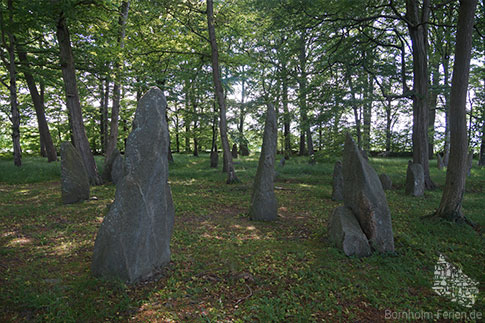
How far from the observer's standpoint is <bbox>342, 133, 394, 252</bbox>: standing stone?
4875 mm

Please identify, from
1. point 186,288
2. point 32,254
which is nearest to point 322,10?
point 186,288

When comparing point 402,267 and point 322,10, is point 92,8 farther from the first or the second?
point 402,267

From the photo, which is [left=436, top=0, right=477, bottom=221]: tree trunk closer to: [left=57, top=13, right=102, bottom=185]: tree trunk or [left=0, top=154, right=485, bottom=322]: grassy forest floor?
[left=0, top=154, right=485, bottom=322]: grassy forest floor

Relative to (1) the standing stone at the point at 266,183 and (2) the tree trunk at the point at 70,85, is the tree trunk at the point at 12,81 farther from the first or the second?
(1) the standing stone at the point at 266,183

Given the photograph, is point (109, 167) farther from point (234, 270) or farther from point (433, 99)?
point (433, 99)

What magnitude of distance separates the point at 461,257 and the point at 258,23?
46.8 ft

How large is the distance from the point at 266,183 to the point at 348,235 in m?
2.71

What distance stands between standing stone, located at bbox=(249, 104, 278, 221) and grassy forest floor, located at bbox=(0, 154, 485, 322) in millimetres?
341

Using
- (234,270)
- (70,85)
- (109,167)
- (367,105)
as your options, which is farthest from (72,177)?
(367,105)

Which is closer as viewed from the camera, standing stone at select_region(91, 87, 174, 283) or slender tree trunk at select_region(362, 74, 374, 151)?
standing stone at select_region(91, 87, 174, 283)

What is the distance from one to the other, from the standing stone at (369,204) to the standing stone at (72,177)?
8.24 meters

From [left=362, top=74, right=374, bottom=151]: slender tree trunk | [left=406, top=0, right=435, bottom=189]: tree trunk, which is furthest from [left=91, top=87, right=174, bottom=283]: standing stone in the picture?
[left=406, top=0, right=435, bottom=189]: tree trunk

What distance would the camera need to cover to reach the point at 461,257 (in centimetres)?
477

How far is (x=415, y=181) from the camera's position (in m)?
9.88
